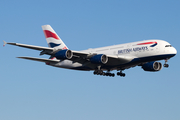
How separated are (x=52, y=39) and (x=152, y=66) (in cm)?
1851

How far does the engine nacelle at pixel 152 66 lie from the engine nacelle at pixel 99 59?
8955 mm

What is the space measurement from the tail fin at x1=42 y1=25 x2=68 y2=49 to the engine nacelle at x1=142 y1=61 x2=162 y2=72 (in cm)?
1465

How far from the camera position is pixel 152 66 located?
52906 millimetres

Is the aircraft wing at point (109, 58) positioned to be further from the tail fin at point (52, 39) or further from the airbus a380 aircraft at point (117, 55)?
the tail fin at point (52, 39)

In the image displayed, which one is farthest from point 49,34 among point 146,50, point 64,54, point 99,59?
point 146,50

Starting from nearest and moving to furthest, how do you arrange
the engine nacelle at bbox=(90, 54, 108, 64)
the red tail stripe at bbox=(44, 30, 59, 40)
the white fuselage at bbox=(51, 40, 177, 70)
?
the white fuselage at bbox=(51, 40, 177, 70) < the engine nacelle at bbox=(90, 54, 108, 64) < the red tail stripe at bbox=(44, 30, 59, 40)

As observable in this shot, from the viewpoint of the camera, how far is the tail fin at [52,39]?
57.5m

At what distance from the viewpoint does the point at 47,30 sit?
5931cm

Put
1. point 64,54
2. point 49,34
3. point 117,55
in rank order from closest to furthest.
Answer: point 64,54, point 117,55, point 49,34

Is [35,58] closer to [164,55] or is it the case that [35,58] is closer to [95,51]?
[95,51]

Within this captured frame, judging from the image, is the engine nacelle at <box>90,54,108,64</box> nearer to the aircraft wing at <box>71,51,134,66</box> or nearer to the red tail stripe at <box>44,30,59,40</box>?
the aircraft wing at <box>71,51,134,66</box>

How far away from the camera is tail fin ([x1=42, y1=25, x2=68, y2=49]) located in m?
57.5

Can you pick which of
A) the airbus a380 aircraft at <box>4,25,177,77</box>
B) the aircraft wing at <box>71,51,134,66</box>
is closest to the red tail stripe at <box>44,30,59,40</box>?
the airbus a380 aircraft at <box>4,25,177,77</box>

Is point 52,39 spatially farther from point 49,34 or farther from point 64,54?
point 64,54
